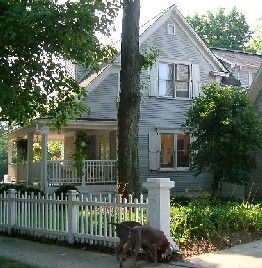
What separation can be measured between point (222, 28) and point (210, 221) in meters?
58.8

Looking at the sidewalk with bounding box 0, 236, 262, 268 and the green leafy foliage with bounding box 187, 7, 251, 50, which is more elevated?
the green leafy foliage with bounding box 187, 7, 251, 50

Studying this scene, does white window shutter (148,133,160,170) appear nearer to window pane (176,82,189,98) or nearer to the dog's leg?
window pane (176,82,189,98)

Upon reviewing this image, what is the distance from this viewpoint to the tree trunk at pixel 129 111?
42.3 ft

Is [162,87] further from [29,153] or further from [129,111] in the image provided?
[129,111]

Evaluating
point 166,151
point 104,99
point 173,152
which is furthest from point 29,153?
point 173,152

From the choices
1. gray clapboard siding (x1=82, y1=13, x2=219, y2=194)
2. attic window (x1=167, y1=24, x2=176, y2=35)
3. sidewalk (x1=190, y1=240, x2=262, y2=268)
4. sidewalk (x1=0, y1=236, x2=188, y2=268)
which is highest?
attic window (x1=167, y1=24, x2=176, y2=35)

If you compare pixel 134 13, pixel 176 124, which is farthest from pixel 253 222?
pixel 176 124

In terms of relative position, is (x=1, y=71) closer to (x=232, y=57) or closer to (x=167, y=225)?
(x=167, y=225)

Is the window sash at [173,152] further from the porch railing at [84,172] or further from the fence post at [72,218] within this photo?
the fence post at [72,218]

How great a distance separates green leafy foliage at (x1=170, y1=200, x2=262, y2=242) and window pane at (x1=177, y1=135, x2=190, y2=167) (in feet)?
40.1

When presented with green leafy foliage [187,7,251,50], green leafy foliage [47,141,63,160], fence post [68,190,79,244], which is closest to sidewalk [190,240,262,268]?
fence post [68,190,79,244]

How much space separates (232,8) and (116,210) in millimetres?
62888

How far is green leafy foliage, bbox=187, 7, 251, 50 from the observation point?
64.8 meters

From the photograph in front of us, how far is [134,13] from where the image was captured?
546 inches
